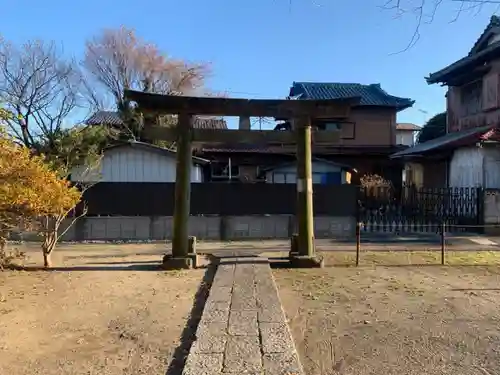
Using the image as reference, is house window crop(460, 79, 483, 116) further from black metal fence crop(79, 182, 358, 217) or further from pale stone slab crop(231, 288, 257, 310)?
pale stone slab crop(231, 288, 257, 310)

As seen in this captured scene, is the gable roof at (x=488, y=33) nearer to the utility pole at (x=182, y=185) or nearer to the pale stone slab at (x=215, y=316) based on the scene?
the utility pole at (x=182, y=185)

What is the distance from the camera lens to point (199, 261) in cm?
995

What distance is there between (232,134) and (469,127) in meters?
16.4

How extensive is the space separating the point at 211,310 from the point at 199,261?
14.0 ft

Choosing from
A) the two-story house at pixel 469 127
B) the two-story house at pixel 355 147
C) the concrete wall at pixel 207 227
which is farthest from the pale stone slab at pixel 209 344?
the two-story house at pixel 355 147

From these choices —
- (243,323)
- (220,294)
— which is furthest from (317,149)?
(243,323)

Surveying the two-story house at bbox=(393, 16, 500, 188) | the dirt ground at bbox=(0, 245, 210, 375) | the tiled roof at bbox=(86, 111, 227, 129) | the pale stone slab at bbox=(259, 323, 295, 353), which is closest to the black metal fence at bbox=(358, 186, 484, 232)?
the two-story house at bbox=(393, 16, 500, 188)

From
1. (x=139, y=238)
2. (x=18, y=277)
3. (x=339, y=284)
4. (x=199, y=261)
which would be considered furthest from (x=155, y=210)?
(x=339, y=284)

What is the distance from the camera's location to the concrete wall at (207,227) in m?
14.9

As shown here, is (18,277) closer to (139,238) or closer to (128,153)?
(139,238)

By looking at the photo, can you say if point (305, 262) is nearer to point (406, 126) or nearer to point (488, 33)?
point (488, 33)

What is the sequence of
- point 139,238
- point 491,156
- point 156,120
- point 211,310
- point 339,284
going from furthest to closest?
point 156,120 → point 491,156 → point 139,238 → point 339,284 → point 211,310

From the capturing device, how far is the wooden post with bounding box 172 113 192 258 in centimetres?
939

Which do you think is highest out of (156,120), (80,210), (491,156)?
(156,120)
